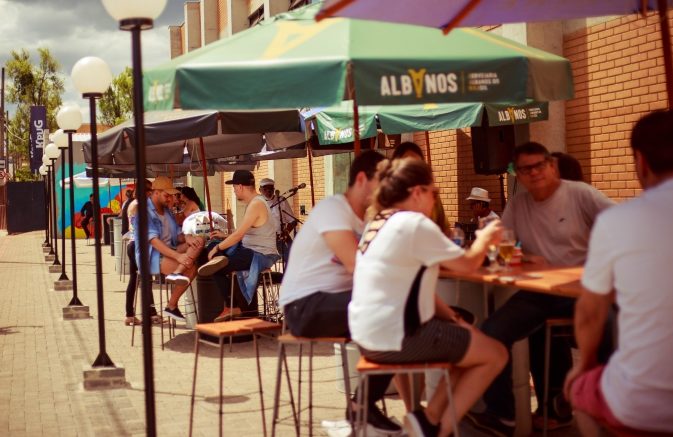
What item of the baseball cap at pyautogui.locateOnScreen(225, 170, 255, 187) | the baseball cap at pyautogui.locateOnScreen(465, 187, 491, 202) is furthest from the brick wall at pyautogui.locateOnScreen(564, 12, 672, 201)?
the baseball cap at pyautogui.locateOnScreen(225, 170, 255, 187)

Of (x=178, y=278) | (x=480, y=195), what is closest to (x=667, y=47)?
(x=178, y=278)

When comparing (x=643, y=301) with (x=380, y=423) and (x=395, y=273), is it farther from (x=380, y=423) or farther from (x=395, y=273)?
(x=380, y=423)

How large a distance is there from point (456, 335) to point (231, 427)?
7.55ft

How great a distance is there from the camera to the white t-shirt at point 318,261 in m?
5.29

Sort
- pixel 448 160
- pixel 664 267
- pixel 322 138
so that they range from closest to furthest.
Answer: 1. pixel 664 267
2. pixel 322 138
3. pixel 448 160

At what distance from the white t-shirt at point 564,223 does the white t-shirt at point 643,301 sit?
257 centimetres

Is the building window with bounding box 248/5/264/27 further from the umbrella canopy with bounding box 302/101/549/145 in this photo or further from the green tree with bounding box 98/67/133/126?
the green tree with bounding box 98/67/133/126

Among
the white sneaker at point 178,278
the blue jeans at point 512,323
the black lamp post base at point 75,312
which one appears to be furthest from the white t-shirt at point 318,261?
the black lamp post base at point 75,312

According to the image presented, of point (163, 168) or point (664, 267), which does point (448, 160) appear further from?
point (664, 267)

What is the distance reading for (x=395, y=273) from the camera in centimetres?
446

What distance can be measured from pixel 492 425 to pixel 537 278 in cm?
129

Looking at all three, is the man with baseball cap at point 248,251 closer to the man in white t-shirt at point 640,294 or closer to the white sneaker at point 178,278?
the white sneaker at point 178,278

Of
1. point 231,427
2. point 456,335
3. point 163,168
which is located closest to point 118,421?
point 231,427

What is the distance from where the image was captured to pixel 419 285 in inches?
179
